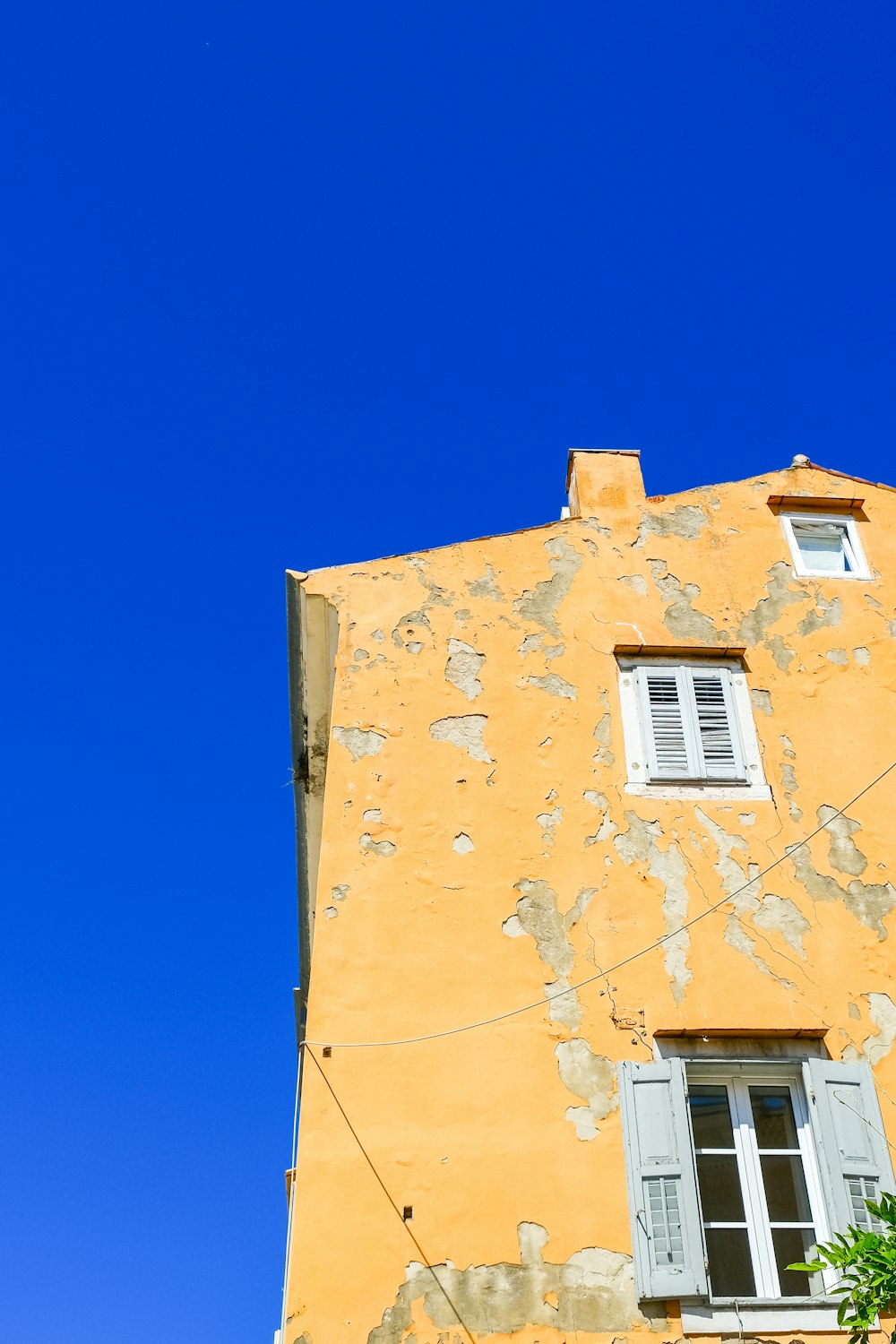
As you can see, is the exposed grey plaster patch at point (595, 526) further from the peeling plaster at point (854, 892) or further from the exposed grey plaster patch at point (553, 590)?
the peeling plaster at point (854, 892)

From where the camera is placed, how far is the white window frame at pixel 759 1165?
7.27 m

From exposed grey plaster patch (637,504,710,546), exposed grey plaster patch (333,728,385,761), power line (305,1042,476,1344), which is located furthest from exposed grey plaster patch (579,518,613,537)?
power line (305,1042,476,1344)

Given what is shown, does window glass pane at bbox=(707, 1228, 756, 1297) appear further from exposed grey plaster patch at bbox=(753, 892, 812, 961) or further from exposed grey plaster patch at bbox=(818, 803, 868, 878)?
exposed grey plaster patch at bbox=(818, 803, 868, 878)

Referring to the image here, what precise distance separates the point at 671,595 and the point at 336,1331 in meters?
6.32

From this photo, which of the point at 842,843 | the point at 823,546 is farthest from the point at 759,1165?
the point at 823,546

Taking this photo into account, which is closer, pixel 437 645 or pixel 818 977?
pixel 818 977

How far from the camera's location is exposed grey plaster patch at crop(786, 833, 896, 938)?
8.80m

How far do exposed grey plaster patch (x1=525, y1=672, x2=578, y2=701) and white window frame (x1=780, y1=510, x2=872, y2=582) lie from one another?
254 centimetres

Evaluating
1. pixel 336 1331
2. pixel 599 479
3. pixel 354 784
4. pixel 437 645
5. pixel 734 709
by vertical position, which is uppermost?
pixel 599 479

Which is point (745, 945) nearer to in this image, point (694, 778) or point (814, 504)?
point (694, 778)

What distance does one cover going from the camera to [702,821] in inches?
360

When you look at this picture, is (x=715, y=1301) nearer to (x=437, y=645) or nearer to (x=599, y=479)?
(x=437, y=645)

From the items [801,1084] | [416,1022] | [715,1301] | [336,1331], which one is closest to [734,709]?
[801,1084]

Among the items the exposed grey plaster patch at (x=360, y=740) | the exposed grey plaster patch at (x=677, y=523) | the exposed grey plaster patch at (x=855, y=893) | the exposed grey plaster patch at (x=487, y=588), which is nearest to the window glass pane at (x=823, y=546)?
the exposed grey plaster patch at (x=677, y=523)
